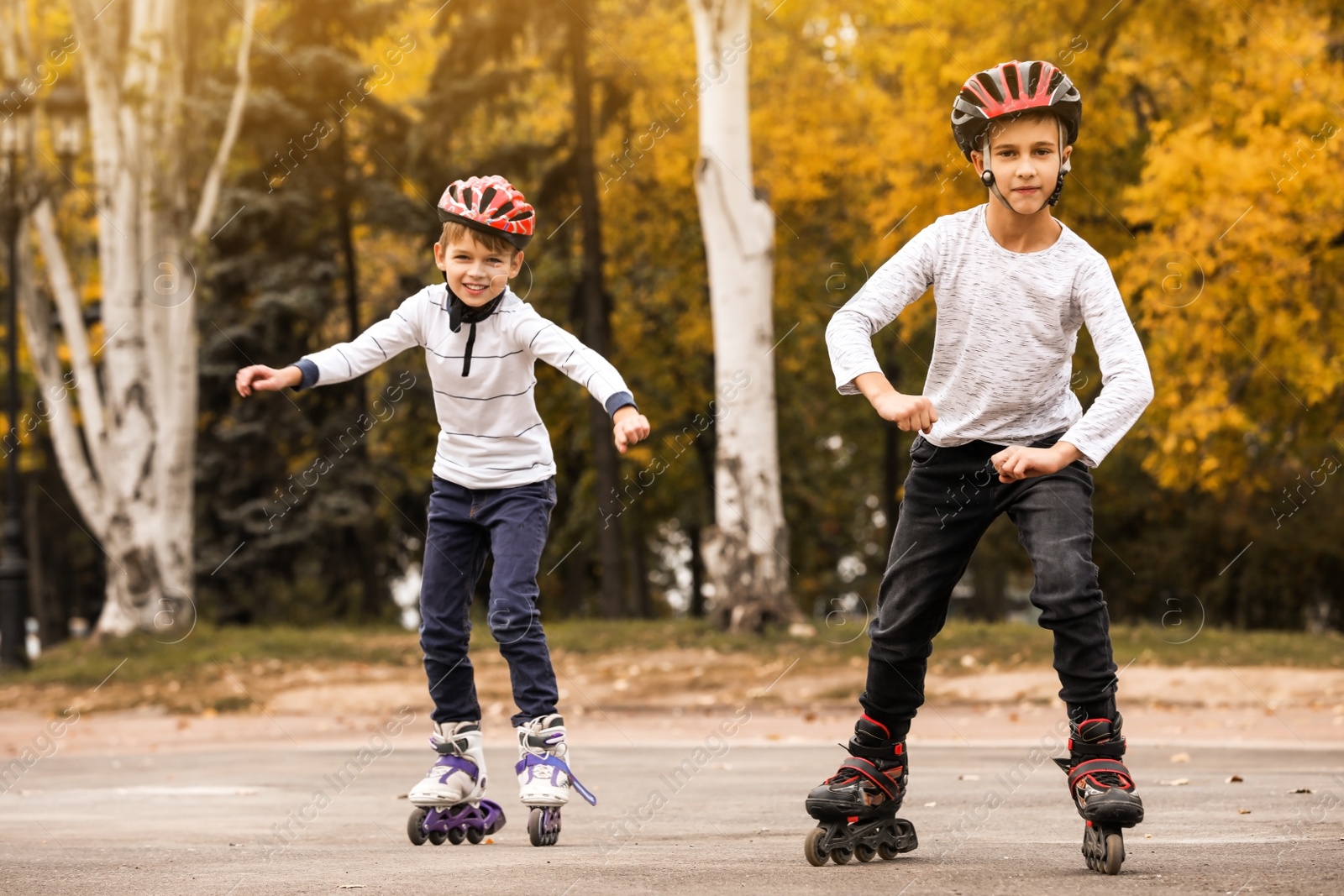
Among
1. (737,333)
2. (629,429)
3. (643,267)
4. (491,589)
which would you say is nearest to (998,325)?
(629,429)

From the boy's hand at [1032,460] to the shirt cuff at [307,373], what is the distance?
2425 millimetres

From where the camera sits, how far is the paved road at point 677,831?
3.86m

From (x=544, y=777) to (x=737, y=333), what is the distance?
36.5 feet

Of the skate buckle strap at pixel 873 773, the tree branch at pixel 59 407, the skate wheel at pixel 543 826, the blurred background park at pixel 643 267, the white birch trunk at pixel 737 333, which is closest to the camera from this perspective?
the skate buckle strap at pixel 873 773

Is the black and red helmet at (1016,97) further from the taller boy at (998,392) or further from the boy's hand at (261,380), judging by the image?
the boy's hand at (261,380)

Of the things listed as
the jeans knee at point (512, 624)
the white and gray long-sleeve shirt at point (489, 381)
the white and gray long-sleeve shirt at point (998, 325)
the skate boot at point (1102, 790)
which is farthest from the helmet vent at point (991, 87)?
the jeans knee at point (512, 624)

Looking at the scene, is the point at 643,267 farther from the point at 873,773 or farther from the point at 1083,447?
the point at 1083,447

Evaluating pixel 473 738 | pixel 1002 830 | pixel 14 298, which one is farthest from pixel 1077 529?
pixel 14 298

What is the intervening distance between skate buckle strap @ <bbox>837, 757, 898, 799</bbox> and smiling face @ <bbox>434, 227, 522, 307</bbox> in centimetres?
208

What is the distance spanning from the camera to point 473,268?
545 centimetres

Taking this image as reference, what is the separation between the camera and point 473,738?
5.55 m

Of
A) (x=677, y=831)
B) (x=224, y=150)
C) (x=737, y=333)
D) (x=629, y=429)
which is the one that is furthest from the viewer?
(x=224, y=150)

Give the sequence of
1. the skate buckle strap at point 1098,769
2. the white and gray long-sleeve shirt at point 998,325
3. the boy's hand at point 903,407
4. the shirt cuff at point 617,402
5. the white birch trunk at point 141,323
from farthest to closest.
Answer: the white birch trunk at point 141,323, the shirt cuff at point 617,402, the white and gray long-sleeve shirt at point 998,325, the skate buckle strap at point 1098,769, the boy's hand at point 903,407

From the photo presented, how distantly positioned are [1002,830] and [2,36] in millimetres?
17465
